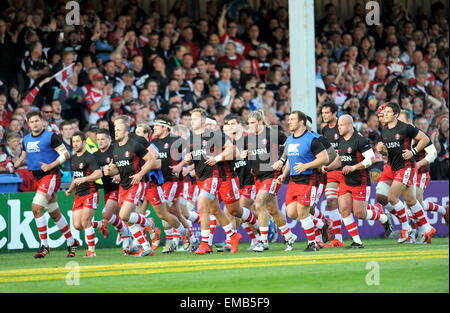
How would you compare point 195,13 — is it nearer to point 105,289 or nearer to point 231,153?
point 231,153

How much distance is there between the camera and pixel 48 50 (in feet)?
65.6

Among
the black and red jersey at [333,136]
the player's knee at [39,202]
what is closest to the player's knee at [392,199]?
the black and red jersey at [333,136]

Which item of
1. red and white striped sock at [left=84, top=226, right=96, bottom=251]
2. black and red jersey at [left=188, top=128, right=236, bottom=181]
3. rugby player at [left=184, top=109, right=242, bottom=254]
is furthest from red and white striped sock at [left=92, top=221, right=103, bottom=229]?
black and red jersey at [left=188, top=128, right=236, bottom=181]

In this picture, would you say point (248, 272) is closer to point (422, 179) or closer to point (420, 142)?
point (420, 142)

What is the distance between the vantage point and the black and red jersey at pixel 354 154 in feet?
51.2

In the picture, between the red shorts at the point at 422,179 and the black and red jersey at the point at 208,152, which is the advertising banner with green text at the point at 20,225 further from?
the red shorts at the point at 422,179

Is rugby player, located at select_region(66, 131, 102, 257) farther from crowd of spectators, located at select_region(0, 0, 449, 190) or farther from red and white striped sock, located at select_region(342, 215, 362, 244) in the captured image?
red and white striped sock, located at select_region(342, 215, 362, 244)

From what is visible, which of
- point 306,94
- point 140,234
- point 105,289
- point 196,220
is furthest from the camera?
point 306,94

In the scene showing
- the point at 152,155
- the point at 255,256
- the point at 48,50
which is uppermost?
the point at 48,50

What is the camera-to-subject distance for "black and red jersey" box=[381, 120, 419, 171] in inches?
626

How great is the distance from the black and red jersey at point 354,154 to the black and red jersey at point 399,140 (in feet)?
1.62

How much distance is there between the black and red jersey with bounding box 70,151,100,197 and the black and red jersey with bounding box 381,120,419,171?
16.2 feet

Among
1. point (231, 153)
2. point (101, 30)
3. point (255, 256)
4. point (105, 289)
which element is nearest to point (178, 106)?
point (101, 30)

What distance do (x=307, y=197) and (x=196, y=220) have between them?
3002mm
